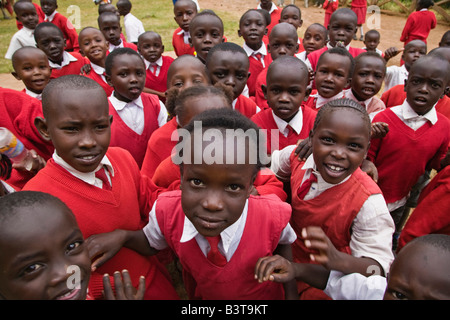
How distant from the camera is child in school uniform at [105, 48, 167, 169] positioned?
2.48 meters

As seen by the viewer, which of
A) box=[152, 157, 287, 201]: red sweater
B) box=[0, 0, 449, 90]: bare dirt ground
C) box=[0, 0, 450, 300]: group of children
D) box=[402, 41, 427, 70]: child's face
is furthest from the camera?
box=[0, 0, 449, 90]: bare dirt ground

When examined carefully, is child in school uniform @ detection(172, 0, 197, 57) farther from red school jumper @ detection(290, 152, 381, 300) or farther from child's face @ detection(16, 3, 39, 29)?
red school jumper @ detection(290, 152, 381, 300)

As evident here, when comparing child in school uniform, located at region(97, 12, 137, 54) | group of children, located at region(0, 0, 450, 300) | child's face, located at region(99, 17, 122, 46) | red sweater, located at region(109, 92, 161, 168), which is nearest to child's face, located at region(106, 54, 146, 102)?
red sweater, located at region(109, 92, 161, 168)

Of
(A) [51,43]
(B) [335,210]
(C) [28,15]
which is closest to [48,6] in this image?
(C) [28,15]

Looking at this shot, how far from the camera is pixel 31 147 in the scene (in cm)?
215

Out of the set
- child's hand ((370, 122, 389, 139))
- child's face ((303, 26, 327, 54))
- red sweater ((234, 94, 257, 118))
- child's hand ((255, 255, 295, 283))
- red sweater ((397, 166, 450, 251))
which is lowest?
red sweater ((397, 166, 450, 251))

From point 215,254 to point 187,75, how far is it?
1.54m

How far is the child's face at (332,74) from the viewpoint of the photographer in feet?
8.76

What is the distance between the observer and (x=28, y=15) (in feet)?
16.0

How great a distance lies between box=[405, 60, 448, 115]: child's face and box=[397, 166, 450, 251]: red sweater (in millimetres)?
575

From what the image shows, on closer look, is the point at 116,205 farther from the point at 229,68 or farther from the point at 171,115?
the point at 229,68

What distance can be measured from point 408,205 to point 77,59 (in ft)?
12.9

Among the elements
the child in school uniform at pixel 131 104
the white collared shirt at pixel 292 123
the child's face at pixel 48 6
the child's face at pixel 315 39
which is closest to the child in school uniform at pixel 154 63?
the child in school uniform at pixel 131 104

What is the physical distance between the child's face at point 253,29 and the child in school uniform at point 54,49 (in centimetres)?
201
